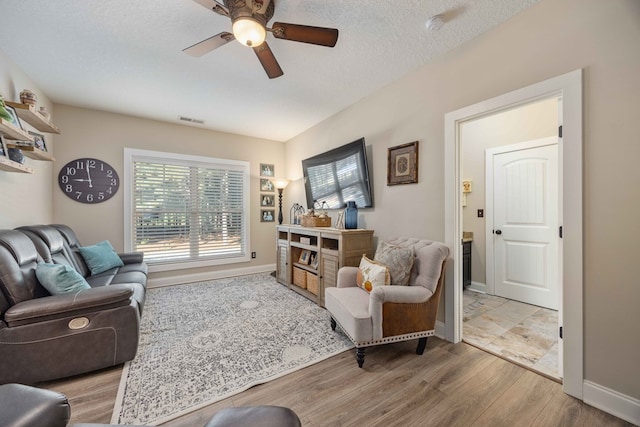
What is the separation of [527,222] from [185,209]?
509cm

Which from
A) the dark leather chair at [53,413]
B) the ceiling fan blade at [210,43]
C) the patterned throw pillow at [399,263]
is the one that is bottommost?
the dark leather chair at [53,413]

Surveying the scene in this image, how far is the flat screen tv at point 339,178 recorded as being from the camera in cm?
309

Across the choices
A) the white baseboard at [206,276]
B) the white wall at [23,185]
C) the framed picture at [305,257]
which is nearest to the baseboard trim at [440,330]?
the framed picture at [305,257]

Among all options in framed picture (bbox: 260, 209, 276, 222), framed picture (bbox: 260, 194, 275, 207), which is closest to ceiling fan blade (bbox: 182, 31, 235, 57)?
framed picture (bbox: 260, 194, 275, 207)

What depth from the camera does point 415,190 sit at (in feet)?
8.48

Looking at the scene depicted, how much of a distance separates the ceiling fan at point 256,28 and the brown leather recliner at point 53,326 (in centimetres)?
199

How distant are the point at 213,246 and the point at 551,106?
5.28 meters

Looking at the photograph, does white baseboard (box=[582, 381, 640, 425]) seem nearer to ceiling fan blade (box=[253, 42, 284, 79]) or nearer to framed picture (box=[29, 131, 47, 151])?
ceiling fan blade (box=[253, 42, 284, 79])

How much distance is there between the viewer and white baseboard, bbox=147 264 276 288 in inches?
157

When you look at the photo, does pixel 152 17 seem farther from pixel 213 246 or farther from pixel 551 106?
pixel 551 106

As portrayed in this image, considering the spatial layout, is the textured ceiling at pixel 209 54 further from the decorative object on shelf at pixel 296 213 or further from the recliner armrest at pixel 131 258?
the recliner armrest at pixel 131 258

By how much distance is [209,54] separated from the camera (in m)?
2.34

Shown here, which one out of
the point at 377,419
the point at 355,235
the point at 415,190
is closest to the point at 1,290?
the point at 377,419

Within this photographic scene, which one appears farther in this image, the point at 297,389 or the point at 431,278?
the point at 431,278
